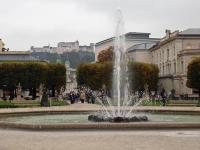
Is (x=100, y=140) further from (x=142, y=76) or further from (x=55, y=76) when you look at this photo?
(x=142, y=76)

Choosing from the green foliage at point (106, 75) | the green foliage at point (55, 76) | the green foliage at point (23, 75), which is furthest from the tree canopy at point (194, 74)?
the green foliage at point (23, 75)

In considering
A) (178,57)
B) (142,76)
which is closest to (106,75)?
(142,76)

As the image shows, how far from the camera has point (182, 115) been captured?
110 ft

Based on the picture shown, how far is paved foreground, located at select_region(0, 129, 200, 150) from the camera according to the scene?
17094 mm

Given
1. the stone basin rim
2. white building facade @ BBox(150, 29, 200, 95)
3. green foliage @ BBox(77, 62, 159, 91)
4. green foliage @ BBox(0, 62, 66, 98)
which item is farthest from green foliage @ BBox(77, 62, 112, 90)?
the stone basin rim

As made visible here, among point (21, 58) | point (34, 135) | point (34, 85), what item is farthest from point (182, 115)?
point (21, 58)

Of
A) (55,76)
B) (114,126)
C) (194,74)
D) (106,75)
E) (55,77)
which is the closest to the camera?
(114,126)

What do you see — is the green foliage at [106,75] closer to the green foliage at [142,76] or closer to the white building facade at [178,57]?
the green foliage at [142,76]

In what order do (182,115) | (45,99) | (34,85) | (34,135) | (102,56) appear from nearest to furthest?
(34,135) → (182,115) → (45,99) → (34,85) → (102,56)

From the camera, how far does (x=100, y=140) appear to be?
1888cm

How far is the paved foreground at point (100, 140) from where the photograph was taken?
56.1 feet

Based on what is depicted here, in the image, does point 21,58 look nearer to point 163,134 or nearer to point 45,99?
point 45,99

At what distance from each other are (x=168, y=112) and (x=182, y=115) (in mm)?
1738

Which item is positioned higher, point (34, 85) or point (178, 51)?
point (178, 51)
